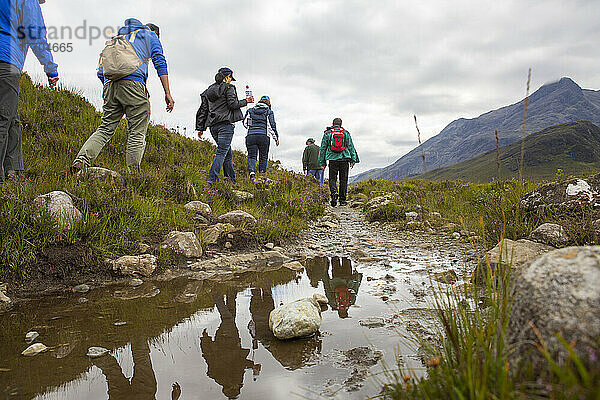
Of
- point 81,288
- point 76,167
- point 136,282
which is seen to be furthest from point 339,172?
point 81,288

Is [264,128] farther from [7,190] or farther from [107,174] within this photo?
[7,190]

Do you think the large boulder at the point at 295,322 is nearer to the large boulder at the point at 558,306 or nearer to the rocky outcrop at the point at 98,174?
the large boulder at the point at 558,306

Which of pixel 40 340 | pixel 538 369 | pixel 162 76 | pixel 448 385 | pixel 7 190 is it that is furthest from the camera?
pixel 162 76

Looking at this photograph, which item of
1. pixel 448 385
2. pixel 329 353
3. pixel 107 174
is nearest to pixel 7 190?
pixel 107 174

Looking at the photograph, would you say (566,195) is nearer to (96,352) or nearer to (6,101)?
(96,352)

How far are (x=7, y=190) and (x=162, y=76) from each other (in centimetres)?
301

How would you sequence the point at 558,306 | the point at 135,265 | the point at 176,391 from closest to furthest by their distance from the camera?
the point at 558,306 → the point at 176,391 → the point at 135,265

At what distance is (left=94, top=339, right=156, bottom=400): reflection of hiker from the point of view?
1922 mm

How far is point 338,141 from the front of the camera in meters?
11.2

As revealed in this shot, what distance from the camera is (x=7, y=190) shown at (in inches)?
162

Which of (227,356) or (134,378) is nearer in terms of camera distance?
(134,378)

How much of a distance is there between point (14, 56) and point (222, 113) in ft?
13.1

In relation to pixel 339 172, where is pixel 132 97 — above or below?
above

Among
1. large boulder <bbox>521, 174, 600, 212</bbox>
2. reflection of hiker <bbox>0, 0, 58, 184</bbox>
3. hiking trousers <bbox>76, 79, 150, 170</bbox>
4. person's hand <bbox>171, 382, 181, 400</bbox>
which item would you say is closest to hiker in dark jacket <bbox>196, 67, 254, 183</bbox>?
hiking trousers <bbox>76, 79, 150, 170</bbox>
